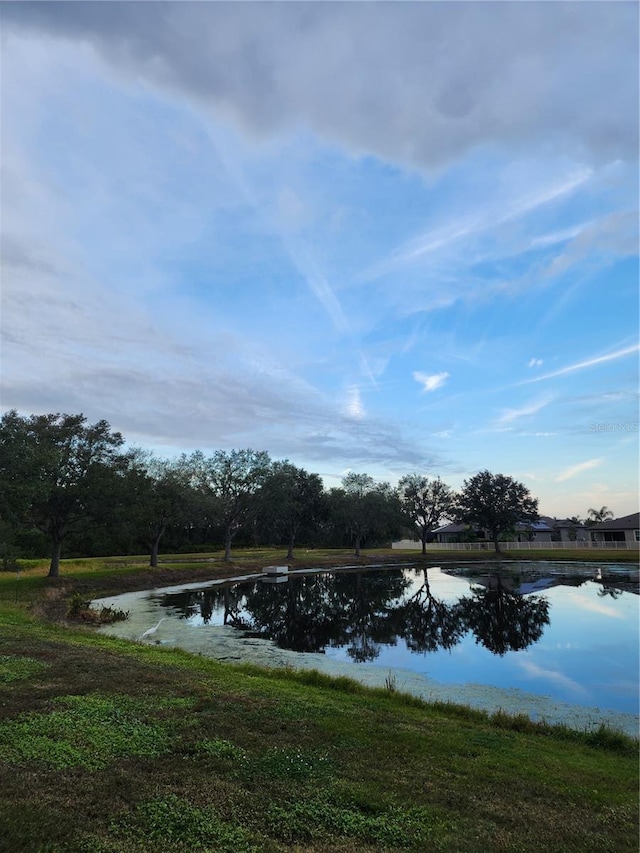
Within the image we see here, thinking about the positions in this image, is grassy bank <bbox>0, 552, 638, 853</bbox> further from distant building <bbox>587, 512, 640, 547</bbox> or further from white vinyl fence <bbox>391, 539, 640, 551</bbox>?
distant building <bbox>587, 512, 640, 547</bbox>

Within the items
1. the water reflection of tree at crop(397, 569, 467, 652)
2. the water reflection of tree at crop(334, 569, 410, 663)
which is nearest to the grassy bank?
the water reflection of tree at crop(334, 569, 410, 663)

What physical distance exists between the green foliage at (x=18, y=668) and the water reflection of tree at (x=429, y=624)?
13.3 meters

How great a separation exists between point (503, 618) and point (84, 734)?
23.6 meters

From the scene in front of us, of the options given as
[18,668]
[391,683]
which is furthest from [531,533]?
[18,668]

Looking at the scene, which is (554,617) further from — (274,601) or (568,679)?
(274,601)

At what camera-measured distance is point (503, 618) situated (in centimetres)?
2625

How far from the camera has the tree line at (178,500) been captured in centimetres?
2722

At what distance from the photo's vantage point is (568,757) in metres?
8.28

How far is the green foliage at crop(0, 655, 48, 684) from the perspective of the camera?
947 centimetres

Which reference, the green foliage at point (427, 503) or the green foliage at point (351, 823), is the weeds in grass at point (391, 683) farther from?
the green foliage at point (427, 503)

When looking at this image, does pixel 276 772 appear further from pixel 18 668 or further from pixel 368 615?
pixel 368 615

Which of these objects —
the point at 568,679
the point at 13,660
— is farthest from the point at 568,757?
the point at 13,660

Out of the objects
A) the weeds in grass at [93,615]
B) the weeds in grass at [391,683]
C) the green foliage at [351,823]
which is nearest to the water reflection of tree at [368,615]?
the weeds in grass at [391,683]

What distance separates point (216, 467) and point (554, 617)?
38.6 metres
